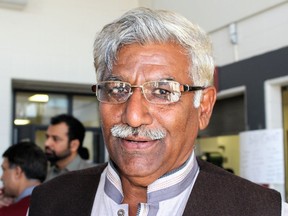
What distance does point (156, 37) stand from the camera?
4.61 feet

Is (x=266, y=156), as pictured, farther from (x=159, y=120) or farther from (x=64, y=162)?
(x=159, y=120)

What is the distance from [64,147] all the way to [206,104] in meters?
3.21

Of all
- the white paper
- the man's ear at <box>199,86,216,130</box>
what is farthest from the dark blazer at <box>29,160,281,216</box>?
the white paper

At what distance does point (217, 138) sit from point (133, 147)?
17.8 ft

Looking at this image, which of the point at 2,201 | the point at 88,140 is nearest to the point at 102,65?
the point at 2,201

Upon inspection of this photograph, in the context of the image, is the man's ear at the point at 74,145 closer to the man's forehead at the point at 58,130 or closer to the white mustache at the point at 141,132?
the man's forehead at the point at 58,130

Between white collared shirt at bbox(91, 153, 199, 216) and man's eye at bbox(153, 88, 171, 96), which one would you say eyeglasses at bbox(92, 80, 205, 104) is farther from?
white collared shirt at bbox(91, 153, 199, 216)

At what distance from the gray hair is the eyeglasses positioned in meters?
0.06

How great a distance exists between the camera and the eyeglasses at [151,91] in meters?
1.38

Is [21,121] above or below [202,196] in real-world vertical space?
above

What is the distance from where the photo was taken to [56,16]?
7.41 metres

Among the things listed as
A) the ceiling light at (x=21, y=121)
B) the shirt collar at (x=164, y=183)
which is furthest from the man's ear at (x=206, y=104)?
the ceiling light at (x=21, y=121)

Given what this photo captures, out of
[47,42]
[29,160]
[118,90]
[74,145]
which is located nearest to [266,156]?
[74,145]

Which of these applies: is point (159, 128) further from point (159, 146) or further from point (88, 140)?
point (88, 140)
